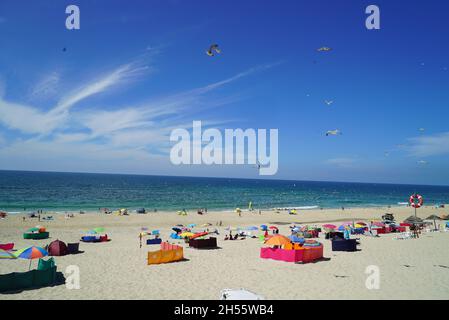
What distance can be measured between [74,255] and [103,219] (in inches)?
885

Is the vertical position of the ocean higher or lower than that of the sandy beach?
lower

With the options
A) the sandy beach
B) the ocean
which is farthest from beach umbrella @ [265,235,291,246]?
the ocean

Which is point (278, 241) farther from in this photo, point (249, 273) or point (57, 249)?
point (57, 249)

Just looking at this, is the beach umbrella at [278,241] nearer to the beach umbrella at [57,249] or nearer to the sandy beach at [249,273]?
the sandy beach at [249,273]

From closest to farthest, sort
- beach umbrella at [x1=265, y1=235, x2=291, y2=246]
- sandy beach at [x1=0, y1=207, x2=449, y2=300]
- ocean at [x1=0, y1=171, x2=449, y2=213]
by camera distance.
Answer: sandy beach at [x1=0, y1=207, x2=449, y2=300] → beach umbrella at [x1=265, y1=235, x2=291, y2=246] → ocean at [x1=0, y1=171, x2=449, y2=213]

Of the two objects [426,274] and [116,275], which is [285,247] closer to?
[426,274]

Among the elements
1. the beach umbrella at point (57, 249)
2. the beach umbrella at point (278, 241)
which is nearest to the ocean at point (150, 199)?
the beach umbrella at point (57, 249)

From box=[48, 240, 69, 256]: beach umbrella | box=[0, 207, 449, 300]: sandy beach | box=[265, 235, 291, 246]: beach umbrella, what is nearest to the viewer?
box=[0, 207, 449, 300]: sandy beach

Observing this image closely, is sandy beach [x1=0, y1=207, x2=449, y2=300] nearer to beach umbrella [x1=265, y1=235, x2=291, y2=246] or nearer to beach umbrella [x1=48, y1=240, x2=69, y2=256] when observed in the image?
beach umbrella [x1=48, y1=240, x2=69, y2=256]

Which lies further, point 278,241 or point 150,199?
point 150,199

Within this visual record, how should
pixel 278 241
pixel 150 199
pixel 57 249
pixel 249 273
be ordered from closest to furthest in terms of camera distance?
pixel 249 273 → pixel 278 241 → pixel 57 249 → pixel 150 199


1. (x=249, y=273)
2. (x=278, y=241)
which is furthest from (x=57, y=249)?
(x=278, y=241)

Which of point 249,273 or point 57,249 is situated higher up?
point 57,249

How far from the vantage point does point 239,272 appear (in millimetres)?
14875
